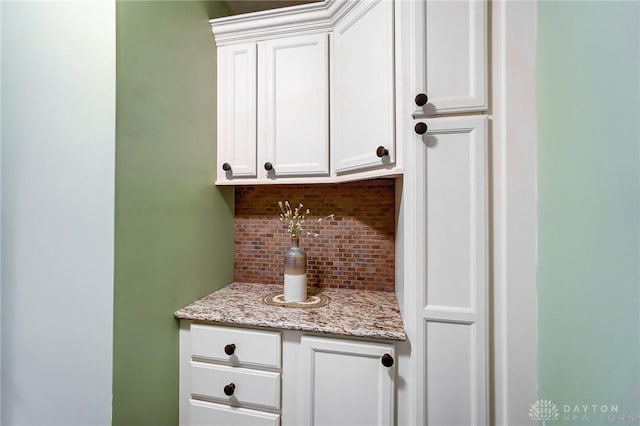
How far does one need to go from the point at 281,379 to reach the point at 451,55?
1342mm

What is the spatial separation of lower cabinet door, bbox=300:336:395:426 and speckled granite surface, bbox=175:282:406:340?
5 centimetres

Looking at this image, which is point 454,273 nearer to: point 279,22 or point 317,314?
point 317,314

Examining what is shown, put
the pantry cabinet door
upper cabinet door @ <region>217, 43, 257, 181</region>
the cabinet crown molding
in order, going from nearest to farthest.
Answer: the pantry cabinet door → the cabinet crown molding → upper cabinet door @ <region>217, 43, 257, 181</region>

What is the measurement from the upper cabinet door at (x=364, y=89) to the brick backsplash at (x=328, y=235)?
32cm

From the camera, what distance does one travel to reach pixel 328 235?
1591 millimetres

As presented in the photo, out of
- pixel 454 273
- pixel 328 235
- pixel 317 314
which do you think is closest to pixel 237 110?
pixel 328 235

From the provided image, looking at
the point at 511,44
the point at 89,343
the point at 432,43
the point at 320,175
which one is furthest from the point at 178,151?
the point at 511,44

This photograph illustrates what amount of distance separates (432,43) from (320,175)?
0.70 m

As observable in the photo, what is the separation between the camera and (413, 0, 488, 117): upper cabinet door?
86 centimetres

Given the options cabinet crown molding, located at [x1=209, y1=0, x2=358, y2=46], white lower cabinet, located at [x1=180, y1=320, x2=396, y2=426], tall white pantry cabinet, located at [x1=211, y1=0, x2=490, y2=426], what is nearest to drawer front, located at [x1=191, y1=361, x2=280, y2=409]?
white lower cabinet, located at [x1=180, y1=320, x2=396, y2=426]

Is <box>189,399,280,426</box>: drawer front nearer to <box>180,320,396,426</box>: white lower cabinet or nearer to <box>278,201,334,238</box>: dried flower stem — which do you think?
<box>180,320,396,426</box>: white lower cabinet

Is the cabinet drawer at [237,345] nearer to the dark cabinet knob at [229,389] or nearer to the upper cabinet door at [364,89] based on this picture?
the dark cabinet knob at [229,389]

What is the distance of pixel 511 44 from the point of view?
0.83 m

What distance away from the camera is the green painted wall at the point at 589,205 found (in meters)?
0.54
